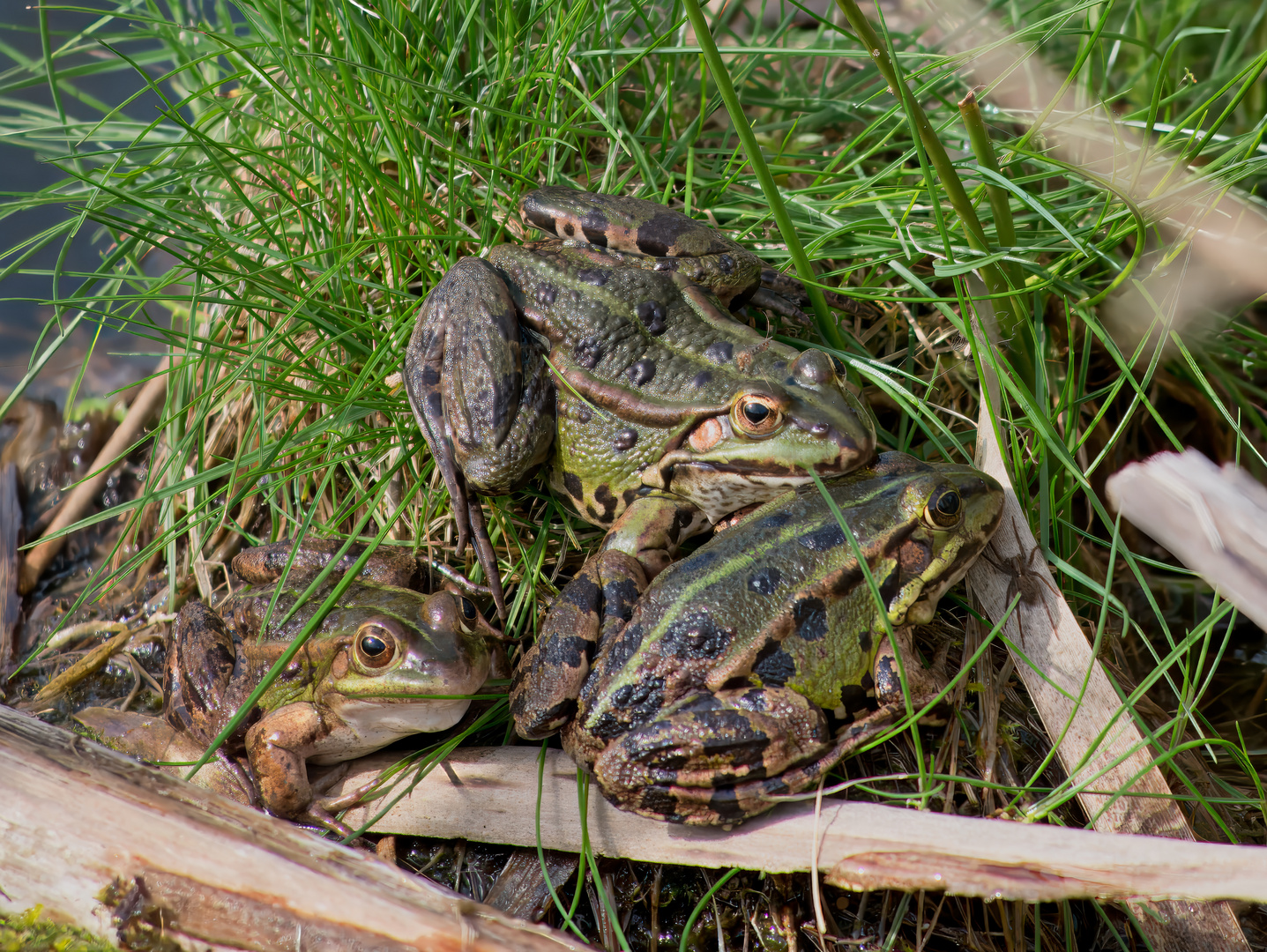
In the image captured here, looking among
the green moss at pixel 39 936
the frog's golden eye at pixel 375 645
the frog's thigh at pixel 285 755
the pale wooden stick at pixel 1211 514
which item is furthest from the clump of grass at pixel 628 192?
the green moss at pixel 39 936

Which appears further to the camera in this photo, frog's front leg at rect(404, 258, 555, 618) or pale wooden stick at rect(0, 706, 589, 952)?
frog's front leg at rect(404, 258, 555, 618)

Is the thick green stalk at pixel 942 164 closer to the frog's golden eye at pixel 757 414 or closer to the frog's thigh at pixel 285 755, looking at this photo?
the frog's golden eye at pixel 757 414

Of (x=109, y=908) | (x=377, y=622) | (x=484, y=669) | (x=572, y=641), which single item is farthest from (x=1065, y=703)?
(x=109, y=908)

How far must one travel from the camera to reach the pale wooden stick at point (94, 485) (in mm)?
3473

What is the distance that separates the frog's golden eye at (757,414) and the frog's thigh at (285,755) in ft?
5.01

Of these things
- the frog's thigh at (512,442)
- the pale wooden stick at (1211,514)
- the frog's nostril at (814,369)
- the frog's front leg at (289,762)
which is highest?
the pale wooden stick at (1211,514)

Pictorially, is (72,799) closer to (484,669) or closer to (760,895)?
(484,669)

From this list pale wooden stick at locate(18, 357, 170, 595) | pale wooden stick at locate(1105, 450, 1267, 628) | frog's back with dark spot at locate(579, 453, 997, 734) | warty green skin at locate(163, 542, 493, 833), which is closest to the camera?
pale wooden stick at locate(1105, 450, 1267, 628)

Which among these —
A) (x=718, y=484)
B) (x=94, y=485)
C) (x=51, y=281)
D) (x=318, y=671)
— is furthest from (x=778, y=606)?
(x=51, y=281)

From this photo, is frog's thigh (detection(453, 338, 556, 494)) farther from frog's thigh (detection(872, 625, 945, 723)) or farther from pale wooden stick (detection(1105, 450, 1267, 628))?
pale wooden stick (detection(1105, 450, 1267, 628))

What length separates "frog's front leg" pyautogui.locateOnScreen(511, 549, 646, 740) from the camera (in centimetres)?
230

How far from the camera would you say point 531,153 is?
306cm

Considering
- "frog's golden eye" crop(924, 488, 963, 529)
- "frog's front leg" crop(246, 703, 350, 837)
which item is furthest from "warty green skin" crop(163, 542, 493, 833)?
"frog's golden eye" crop(924, 488, 963, 529)

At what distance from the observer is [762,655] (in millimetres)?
2281
